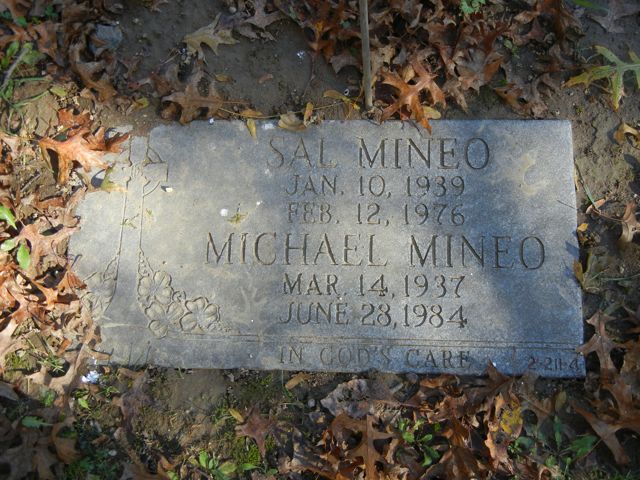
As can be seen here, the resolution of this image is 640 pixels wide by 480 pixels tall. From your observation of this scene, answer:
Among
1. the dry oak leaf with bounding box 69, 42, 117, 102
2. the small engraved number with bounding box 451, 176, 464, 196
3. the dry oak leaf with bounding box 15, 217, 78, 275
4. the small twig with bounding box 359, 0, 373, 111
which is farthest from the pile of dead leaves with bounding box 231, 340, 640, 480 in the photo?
the dry oak leaf with bounding box 69, 42, 117, 102

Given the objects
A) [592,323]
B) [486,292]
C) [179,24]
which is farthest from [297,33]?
[592,323]

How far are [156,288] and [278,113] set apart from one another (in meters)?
1.28

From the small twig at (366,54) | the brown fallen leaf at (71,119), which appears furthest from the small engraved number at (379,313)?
the brown fallen leaf at (71,119)

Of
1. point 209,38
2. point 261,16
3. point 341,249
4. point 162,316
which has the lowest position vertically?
point 162,316

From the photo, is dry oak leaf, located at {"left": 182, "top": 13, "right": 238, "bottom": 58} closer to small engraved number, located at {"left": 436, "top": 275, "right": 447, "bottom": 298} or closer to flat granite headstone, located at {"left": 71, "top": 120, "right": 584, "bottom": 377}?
flat granite headstone, located at {"left": 71, "top": 120, "right": 584, "bottom": 377}

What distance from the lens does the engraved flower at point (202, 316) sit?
3172mm

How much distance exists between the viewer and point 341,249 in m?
3.22

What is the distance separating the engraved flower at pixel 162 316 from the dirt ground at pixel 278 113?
23 cm

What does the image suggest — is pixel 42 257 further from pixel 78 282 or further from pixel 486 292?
pixel 486 292

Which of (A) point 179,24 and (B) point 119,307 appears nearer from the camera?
(B) point 119,307

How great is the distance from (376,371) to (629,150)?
2013 millimetres

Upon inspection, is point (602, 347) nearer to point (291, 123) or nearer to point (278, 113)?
point (291, 123)

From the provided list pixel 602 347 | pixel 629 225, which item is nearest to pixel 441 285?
pixel 602 347

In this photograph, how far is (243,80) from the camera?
139 inches
